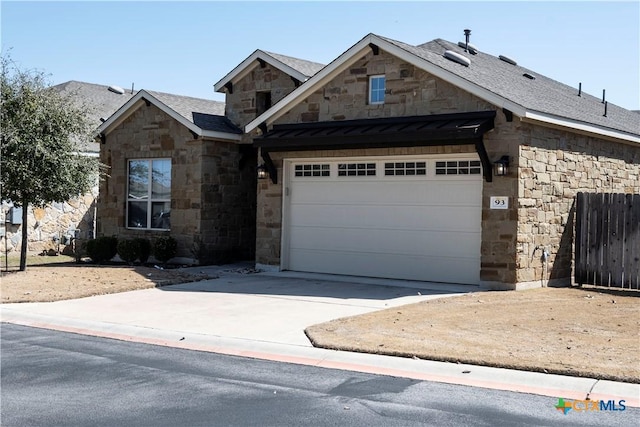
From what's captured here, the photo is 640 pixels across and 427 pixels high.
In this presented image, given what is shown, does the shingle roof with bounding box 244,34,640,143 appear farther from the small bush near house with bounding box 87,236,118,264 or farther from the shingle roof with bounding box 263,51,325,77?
the small bush near house with bounding box 87,236,118,264

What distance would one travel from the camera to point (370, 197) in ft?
53.3

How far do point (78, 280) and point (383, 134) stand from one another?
7174 millimetres

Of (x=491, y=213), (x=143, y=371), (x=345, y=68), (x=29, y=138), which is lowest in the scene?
(x=143, y=371)

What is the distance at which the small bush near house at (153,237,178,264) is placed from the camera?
19.4 m

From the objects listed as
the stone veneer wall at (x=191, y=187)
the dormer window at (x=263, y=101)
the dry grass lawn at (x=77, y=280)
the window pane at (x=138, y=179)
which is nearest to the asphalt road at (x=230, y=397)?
the dry grass lawn at (x=77, y=280)

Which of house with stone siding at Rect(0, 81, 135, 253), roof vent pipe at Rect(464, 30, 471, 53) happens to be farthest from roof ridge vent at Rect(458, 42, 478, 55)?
house with stone siding at Rect(0, 81, 135, 253)

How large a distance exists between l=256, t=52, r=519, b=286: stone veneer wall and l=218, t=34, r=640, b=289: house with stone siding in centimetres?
2

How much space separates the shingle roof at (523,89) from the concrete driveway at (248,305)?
13.5ft

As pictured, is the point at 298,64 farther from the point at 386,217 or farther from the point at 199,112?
the point at 386,217

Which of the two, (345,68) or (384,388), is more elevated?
(345,68)

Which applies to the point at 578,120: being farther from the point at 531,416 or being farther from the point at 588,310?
the point at 531,416

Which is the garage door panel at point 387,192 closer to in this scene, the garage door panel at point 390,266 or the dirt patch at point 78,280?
the garage door panel at point 390,266

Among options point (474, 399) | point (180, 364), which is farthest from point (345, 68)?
point (474, 399)

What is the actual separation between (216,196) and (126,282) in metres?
4.83
